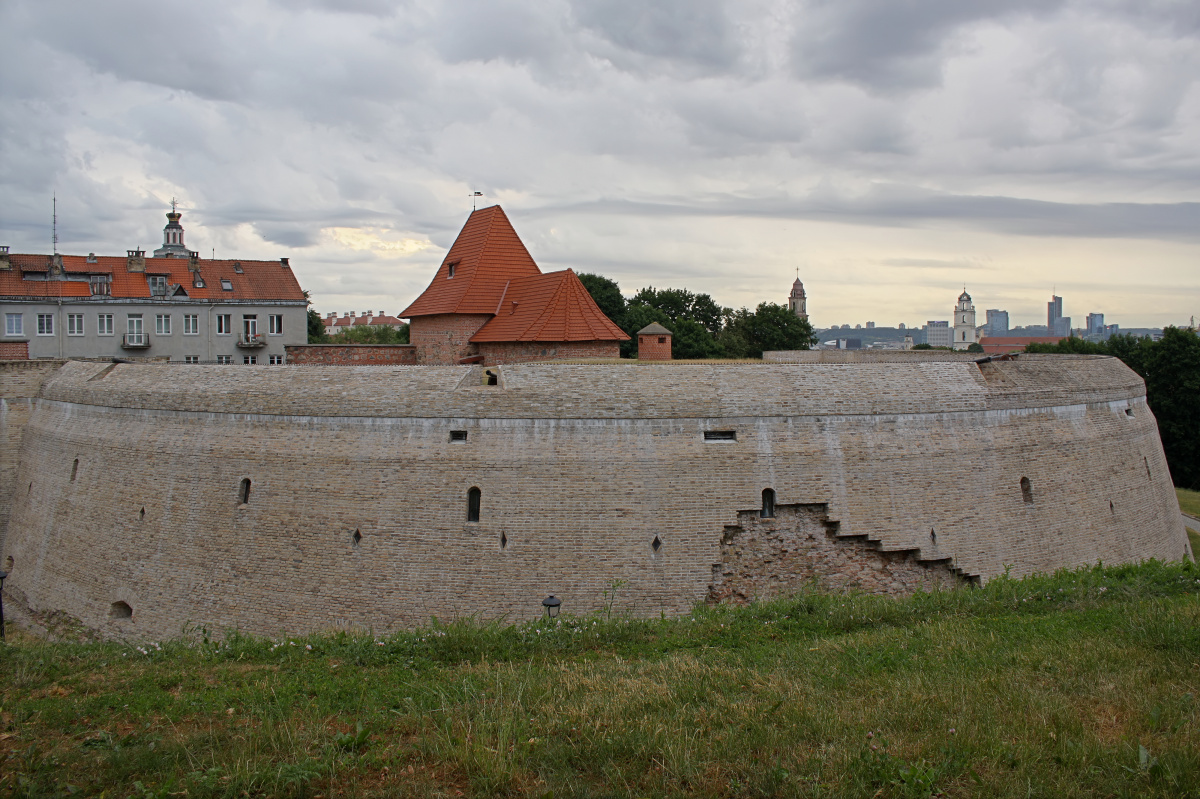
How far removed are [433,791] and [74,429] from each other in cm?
1546

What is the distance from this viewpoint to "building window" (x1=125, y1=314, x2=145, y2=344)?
2991cm

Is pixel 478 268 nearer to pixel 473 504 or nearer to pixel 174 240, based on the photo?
pixel 473 504

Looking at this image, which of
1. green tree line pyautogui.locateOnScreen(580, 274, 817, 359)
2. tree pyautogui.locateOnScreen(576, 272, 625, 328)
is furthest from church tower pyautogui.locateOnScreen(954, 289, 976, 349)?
tree pyautogui.locateOnScreen(576, 272, 625, 328)

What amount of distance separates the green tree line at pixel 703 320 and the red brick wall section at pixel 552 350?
2005 cm

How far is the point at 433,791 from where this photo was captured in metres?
5.86

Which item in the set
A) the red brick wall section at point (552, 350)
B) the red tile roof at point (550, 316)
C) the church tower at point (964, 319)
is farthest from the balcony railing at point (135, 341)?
the church tower at point (964, 319)

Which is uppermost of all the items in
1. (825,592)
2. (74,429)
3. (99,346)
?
(99,346)

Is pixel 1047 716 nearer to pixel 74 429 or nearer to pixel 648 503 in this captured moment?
pixel 648 503

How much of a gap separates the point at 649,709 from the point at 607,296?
37221mm

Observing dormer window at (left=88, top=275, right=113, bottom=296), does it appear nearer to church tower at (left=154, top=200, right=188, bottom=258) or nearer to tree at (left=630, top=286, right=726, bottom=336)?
church tower at (left=154, top=200, right=188, bottom=258)

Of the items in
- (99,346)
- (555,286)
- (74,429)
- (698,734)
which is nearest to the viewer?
(698,734)

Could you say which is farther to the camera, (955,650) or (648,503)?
(648,503)

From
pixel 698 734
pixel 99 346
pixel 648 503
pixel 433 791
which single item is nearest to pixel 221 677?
pixel 433 791

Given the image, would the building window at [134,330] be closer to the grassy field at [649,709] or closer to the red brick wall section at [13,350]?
the red brick wall section at [13,350]
